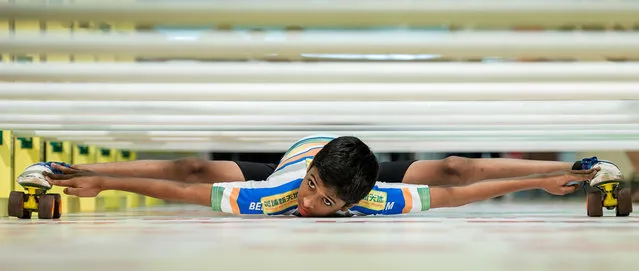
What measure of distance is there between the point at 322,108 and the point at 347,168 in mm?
246

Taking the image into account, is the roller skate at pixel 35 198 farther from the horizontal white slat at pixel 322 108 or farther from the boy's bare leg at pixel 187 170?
the boy's bare leg at pixel 187 170

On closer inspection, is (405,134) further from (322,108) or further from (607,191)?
(607,191)

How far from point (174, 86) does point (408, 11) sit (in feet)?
2.39

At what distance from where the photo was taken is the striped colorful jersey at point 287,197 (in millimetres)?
2027

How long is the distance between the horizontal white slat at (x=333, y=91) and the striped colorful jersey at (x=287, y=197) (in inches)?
14.2

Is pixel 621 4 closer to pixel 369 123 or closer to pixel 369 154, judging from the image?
pixel 369 154

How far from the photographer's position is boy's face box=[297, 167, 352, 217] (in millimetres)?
1872

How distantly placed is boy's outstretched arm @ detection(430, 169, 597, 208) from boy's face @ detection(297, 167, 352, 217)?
33 centimetres

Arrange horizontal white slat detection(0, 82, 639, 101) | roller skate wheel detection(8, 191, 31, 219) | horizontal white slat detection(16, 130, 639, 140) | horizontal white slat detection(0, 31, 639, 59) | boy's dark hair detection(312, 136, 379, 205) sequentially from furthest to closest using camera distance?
horizontal white slat detection(16, 130, 639, 140), roller skate wheel detection(8, 191, 31, 219), boy's dark hair detection(312, 136, 379, 205), horizontal white slat detection(0, 82, 639, 101), horizontal white slat detection(0, 31, 639, 59)

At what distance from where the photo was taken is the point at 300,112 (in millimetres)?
2012

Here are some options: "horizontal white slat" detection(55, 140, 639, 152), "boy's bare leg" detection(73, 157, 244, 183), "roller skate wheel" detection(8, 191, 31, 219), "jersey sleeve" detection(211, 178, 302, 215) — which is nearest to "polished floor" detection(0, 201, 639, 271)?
"jersey sleeve" detection(211, 178, 302, 215)

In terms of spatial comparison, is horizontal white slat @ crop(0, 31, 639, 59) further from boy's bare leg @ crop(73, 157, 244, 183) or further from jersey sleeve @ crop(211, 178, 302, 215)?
boy's bare leg @ crop(73, 157, 244, 183)

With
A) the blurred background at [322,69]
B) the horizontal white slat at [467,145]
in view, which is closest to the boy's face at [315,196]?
the blurred background at [322,69]

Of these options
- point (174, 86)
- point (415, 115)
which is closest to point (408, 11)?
point (174, 86)
